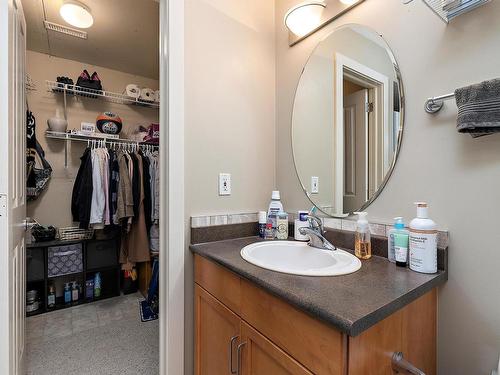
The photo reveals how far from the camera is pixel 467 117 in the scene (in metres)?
0.71

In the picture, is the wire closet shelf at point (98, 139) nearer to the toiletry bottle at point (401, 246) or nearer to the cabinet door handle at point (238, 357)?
the cabinet door handle at point (238, 357)

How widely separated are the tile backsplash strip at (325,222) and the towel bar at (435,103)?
0.42 m

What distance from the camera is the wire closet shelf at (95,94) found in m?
2.39

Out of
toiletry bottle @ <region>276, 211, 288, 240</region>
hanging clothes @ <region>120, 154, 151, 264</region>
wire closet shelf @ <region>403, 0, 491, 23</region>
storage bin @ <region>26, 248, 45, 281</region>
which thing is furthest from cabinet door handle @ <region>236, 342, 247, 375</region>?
storage bin @ <region>26, 248, 45, 281</region>

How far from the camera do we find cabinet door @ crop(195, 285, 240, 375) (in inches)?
36.3

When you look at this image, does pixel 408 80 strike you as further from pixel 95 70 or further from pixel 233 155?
pixel 95 70

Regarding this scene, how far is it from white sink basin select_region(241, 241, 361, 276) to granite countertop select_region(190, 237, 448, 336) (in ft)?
0.23

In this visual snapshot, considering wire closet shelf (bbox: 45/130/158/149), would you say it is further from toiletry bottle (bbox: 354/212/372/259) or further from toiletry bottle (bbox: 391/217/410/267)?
toiletry bottle (bbox: 391/217/410/267)

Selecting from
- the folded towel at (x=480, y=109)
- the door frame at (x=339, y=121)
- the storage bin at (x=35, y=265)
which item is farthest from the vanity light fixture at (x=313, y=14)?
the storage bin at (x=35, y=265)

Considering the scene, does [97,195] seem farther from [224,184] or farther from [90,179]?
[224,184]

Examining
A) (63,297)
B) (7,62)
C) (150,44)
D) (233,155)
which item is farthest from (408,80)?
(63,297)

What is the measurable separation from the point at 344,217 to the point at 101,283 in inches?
98.8

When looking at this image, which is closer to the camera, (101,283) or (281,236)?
(281,236)

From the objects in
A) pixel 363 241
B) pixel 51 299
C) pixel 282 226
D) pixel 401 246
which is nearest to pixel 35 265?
pixel 51 299
